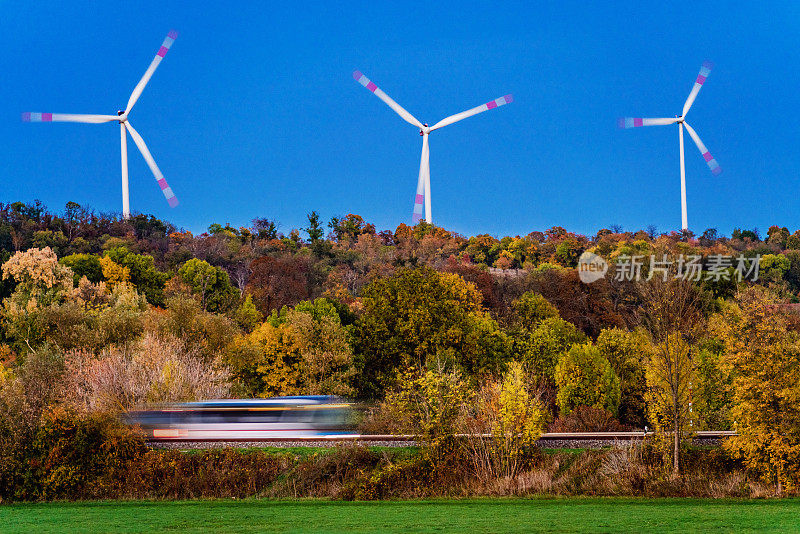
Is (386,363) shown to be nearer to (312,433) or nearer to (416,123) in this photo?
(312,433)

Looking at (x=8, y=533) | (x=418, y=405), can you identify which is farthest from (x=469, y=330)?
(x=8, y=533)

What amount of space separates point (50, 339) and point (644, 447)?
4720 centimetres

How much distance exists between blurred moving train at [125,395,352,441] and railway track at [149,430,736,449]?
228 centimetres

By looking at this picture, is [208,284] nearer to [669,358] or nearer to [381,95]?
[381,95]

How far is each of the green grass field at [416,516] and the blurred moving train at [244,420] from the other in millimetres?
10439

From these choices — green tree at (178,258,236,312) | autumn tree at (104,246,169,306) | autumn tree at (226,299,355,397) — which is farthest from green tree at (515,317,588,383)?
autumn tree at (104,246,169,306)

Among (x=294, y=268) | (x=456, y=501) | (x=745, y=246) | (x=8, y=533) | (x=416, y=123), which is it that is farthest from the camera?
(x=745, y=246)

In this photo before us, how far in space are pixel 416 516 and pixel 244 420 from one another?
19.8 meters

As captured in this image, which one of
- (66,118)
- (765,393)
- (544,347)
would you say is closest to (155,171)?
(66,118)

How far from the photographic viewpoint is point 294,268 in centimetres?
11862

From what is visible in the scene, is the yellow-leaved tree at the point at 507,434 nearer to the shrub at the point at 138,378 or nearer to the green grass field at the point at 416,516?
the green grass field at the point at 416,516

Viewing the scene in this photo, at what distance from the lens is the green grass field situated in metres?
31.6

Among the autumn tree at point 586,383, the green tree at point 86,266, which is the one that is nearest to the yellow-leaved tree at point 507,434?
the autumn tree at point 586,383

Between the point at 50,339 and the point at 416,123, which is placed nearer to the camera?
the point at 50,339
